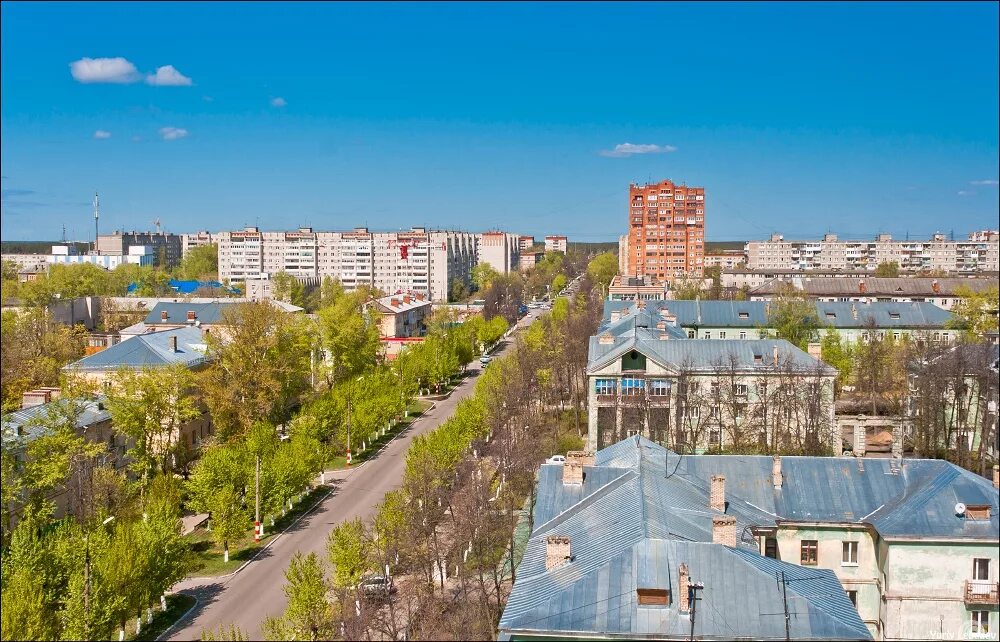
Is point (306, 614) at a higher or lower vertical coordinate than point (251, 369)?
lower

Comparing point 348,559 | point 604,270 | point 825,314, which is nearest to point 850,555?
point 348,559

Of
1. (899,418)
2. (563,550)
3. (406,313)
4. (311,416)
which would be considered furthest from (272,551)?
(406,313)

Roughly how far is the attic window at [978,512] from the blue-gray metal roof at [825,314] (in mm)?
39438

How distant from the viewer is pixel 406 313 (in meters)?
85.2

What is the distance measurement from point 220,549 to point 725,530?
20780 millimetres

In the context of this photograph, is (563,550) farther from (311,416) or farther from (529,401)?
(529,401)

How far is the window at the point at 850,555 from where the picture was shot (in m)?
23.1

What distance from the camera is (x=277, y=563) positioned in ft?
104

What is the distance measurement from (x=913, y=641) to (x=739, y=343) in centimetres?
2452

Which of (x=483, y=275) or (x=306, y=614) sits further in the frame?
(x=483, y=275)

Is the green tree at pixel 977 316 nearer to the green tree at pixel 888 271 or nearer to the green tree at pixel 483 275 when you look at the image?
the green tree at pixel 888 271

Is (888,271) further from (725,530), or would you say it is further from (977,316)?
(725,530)

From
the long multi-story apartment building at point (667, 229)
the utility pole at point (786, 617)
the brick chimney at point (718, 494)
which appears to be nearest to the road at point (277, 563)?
the brick chimney at point (718, 494)

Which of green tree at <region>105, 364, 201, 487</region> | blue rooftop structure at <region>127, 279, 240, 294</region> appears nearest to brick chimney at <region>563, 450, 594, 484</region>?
green tree at <region>105, 364, 201, 487</region>
